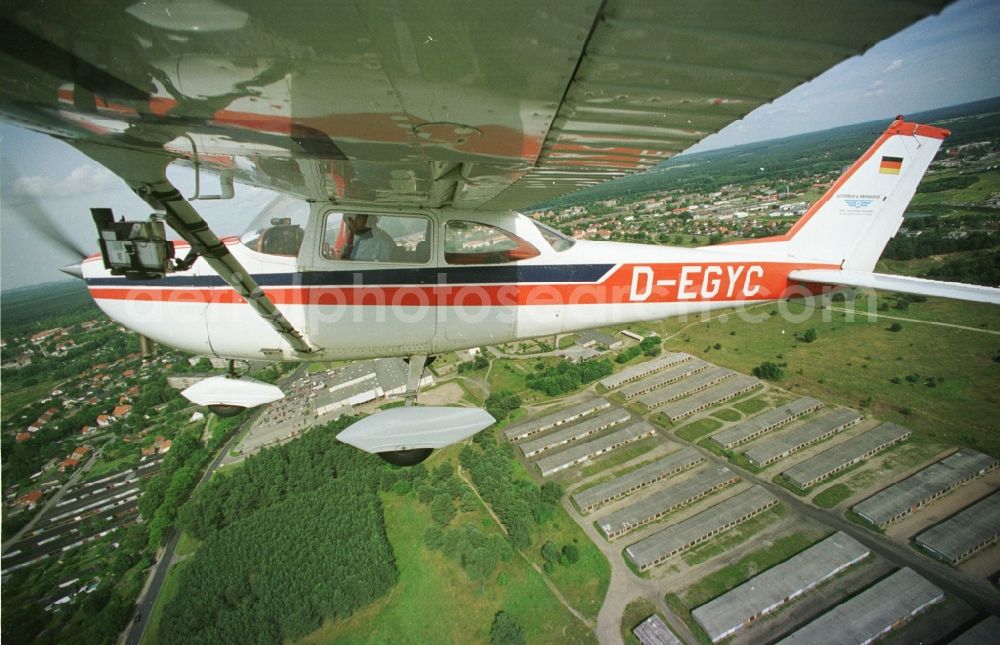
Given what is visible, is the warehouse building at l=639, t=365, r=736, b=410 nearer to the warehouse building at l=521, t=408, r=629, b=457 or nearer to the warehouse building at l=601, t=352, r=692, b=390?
the warehouse building at l=601, t=352, r=692, b=390

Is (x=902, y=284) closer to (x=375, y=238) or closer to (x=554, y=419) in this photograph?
(x=375, y=238)

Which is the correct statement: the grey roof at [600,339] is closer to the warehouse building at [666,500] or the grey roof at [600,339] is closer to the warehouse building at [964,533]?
the warehouse building at [666,500]

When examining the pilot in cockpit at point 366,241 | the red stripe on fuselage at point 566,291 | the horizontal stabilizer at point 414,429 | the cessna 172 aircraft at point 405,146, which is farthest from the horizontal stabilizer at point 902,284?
the pilot in cockpit at point 366,241

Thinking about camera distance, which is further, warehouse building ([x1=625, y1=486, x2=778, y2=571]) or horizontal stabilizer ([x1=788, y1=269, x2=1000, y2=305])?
warehouse building ([x1=625, y1=486, x2=778, y2=571])

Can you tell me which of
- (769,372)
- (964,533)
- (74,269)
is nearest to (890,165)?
(74,269)

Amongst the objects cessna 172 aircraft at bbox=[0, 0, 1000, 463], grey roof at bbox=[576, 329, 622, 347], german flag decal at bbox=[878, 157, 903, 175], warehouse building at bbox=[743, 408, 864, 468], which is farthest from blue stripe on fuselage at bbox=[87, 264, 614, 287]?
grey roof at bbox=[576, 329, 622, 347]

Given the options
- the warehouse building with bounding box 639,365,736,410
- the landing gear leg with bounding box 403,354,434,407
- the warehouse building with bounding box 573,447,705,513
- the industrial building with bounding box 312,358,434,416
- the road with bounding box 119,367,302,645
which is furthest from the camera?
the industrial building with bounding box 312,358,434,416

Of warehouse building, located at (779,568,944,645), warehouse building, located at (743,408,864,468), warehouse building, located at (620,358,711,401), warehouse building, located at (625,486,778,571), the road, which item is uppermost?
warehouse building, located at (620,358,711,401)

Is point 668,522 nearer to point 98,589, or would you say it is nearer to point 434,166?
point 434,166
